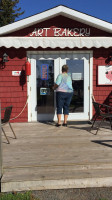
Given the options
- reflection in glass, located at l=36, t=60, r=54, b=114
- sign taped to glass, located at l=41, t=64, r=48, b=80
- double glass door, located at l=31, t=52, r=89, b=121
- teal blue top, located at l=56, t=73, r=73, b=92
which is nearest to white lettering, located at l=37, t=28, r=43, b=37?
double glass door, located at l=31, t=52, r=89, b=121

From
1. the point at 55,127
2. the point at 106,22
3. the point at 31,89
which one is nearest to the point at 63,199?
the point at 55,127

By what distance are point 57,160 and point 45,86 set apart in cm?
324

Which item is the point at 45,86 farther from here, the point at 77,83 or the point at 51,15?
the point at 51,15

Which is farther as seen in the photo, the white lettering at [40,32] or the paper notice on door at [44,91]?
the paper notice on door at [44,91]

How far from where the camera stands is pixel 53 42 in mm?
5512

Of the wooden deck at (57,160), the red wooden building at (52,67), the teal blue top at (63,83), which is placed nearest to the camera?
the wooden deck at (57,160)

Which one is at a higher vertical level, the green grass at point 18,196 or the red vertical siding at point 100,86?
the red vertical siding at point 100,86

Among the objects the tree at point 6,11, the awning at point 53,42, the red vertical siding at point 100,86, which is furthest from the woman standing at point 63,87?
the tree at point 6,11

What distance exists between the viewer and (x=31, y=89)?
612cm

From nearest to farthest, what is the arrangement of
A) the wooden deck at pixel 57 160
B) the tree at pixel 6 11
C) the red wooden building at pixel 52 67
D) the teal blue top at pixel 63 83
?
the wooden deck at pixel 57 160, the teal blue top at pixel 63 83, the red wooden building at pixel 52 67, the tree at pixel 6 11

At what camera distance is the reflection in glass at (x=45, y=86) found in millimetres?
6047

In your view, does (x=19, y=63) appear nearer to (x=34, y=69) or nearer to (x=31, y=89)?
(x=34, y=69)

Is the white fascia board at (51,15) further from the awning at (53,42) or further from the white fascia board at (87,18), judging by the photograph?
the awning at (53,42)

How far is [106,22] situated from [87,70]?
143 cm
